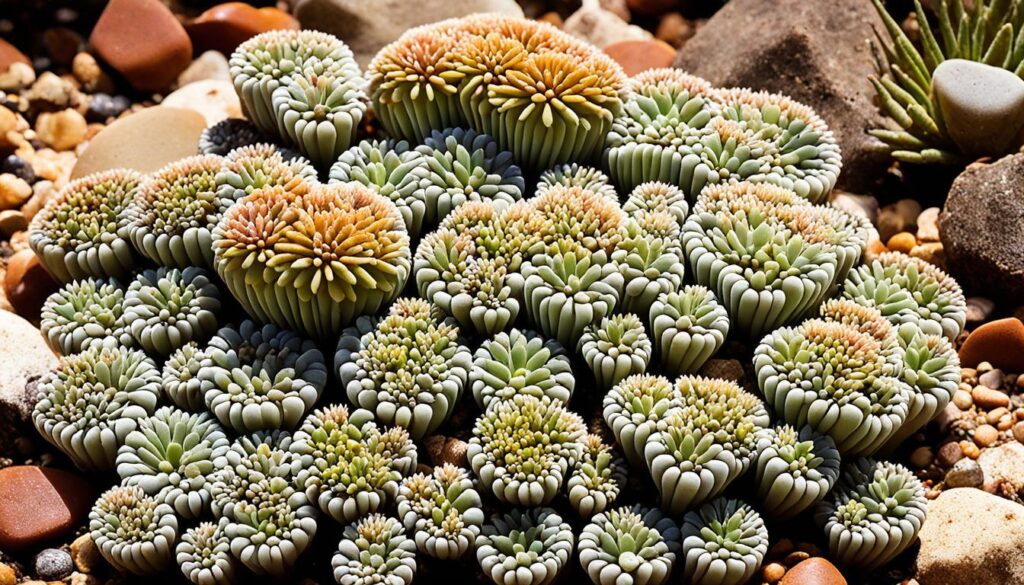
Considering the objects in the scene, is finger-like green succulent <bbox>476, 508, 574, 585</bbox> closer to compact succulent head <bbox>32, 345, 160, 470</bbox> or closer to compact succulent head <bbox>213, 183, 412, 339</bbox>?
compact succulent head <bbox>213, 183, 412, 339</bbox>

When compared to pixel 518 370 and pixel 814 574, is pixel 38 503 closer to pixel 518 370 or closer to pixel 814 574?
pixel 518 370

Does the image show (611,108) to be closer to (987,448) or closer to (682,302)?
(682,302)

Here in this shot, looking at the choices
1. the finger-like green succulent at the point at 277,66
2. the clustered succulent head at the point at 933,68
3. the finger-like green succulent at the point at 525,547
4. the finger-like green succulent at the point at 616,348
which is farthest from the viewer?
the clustered succulent head at the point at 933,68

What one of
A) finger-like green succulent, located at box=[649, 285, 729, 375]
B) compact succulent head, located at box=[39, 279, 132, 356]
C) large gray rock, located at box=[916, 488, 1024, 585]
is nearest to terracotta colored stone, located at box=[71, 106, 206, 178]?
compact succulent head, located at box=[39, 279, 132, 356]

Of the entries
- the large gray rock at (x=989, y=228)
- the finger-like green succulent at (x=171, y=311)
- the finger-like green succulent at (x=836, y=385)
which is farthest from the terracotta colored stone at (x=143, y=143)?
the large gray rock at (x=989, y=228)

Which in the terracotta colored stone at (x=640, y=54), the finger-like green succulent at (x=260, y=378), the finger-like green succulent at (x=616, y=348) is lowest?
the finger-like green succulent at (x=260, y=378)

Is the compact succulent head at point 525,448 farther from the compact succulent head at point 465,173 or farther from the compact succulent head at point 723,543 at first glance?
the compact succulent head at point 465,173

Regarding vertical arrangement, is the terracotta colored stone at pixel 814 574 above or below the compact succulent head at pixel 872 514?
below
